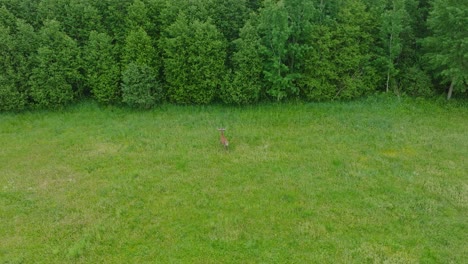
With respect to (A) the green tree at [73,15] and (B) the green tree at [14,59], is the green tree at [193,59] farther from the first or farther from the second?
(B) the green tree at [14,59]

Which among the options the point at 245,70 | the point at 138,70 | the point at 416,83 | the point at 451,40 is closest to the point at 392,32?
the point at 451,40

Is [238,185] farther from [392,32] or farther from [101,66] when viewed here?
[392,32]

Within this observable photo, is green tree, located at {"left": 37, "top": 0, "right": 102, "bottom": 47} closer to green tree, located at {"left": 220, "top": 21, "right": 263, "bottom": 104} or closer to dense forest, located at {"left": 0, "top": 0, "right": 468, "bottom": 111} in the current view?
dense forest, located at {"left": 0, "top": 0, "right": 468, "bottom": 111}

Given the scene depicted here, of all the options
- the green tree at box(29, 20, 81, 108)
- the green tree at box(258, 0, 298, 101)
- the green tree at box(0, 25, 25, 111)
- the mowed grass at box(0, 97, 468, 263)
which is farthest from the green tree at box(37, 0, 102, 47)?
the green tree at box(258, 0, 298, 101)

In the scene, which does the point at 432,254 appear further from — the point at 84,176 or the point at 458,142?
the point at 84,176

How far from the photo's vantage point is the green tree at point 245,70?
49.8ft

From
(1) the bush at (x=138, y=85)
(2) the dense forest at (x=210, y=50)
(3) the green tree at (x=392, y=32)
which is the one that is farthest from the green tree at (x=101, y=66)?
(3) the green tree at (x=392, y=32)

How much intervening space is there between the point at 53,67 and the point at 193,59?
18.2 ft

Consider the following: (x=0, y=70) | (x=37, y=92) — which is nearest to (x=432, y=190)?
(x=37, y=92)

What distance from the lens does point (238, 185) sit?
10359mm

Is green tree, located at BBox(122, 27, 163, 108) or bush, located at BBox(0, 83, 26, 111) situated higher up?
green tree, located at BBox(122, 27, 163, 108)

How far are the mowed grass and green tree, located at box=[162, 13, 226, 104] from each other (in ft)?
2.81

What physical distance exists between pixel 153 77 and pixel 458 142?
11494mm

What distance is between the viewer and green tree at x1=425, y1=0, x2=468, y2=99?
14.5m
